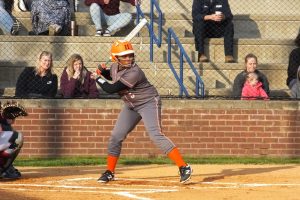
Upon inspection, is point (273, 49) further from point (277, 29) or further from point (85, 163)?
point (85, 163)

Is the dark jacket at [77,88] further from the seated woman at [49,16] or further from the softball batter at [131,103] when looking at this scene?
the softball batter at [131,103]

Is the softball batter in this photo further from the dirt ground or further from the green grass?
the green grass

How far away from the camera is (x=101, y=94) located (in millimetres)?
15609

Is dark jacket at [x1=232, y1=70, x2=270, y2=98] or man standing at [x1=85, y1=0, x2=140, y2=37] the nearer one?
dark jacket at [x1=232, y1=70, x2=270, y2=98]

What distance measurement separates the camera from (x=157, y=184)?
1152cm

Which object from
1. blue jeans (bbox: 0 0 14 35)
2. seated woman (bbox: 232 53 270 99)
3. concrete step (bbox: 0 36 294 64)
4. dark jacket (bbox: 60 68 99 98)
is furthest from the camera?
blue jeans (bbox: 0 0 14 35)

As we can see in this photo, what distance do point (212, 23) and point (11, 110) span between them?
20.3ft

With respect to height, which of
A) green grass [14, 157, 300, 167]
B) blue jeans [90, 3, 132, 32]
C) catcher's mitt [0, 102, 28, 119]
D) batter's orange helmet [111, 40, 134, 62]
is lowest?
green grass [14, 157, 300, 167]

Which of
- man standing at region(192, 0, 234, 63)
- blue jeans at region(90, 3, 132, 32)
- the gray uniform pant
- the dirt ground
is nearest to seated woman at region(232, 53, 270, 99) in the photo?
man standing at region(192, 0, 234, 63)

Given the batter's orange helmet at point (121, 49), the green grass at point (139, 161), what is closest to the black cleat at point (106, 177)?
the batter's orange helmet at point (121, 49)

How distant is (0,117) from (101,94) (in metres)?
4.17

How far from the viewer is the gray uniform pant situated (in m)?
11.5

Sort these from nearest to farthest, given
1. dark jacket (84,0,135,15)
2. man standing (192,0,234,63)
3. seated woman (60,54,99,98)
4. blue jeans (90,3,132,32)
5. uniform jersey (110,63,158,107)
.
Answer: uniform jersey (110,63,158,107), seated woman (60,54,99,98), man standing (192,0,234,63), blue jeans (90,3,132,32), dark jacket (84,0,135,15)

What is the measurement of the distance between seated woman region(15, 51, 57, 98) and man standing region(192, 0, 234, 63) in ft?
9.60
